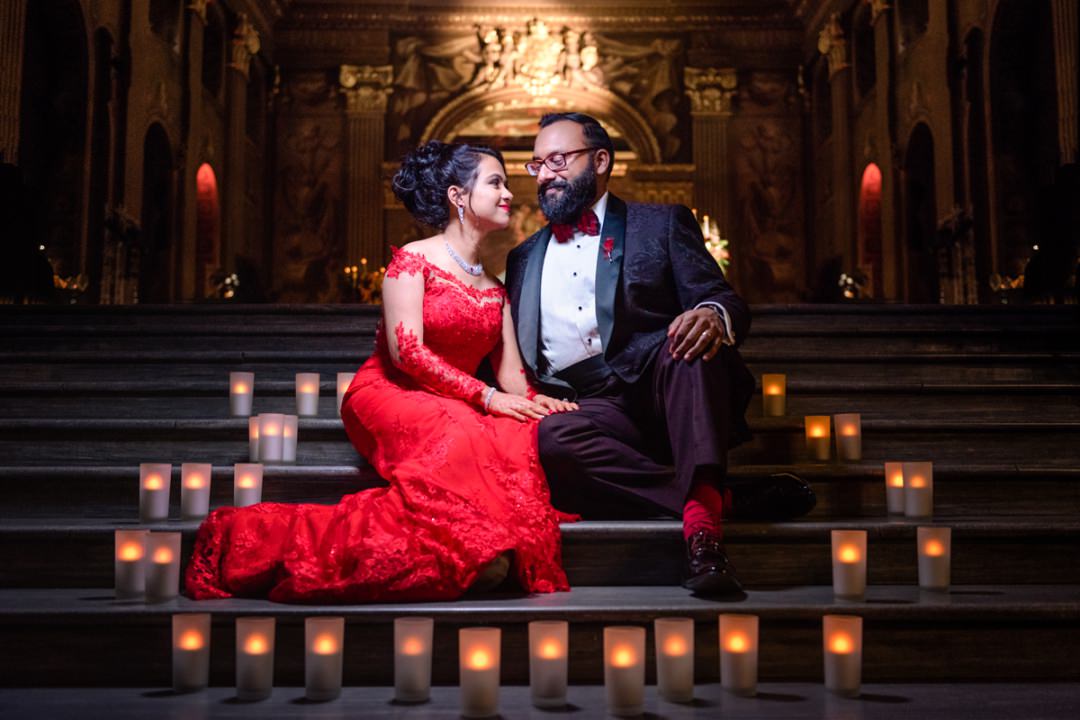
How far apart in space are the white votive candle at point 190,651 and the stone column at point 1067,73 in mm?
8222

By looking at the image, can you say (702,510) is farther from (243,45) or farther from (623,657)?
(243,45)

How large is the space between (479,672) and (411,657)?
19 centimetres

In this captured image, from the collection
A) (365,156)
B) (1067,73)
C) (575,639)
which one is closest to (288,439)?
(575,639)

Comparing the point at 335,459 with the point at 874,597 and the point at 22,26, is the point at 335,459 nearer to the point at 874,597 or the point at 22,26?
the point at 874,597

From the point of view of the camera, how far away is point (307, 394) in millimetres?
4016

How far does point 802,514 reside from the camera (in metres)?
3.08

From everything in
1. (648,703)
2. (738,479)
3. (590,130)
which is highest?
(590,130)

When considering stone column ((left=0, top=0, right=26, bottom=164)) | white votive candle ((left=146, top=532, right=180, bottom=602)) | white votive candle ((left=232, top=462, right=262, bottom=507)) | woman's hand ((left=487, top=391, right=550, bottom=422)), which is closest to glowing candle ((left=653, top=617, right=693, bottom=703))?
woman's hand ((left=487, top=391, right=550, bottom=422))

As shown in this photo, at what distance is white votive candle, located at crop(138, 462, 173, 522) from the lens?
312 centimetres

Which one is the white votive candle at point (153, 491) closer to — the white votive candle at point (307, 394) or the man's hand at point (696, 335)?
the white votive candle at point (307, 394)

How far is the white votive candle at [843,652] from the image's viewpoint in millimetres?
2346

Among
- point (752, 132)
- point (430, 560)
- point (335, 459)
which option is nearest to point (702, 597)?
point (430, 560)

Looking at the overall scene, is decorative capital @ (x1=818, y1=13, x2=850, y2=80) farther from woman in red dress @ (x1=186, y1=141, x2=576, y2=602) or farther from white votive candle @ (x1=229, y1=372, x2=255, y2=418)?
white votive candle @ (x1=229, y1=372, x2=255, y2=418)

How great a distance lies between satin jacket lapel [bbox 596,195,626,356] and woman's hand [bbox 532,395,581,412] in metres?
0.27
